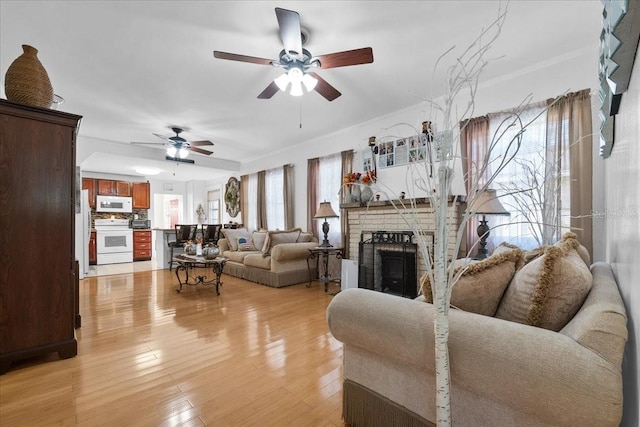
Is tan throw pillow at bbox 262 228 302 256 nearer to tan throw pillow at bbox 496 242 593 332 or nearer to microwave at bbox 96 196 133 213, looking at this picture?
tan throw pillow at bbox 496 242 593 332

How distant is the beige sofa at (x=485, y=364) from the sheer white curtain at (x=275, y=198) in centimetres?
522

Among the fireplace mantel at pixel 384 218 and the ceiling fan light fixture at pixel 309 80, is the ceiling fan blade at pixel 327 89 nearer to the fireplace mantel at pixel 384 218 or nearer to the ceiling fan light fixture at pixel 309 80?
the ceiling fan light fixture at pixel 309 80

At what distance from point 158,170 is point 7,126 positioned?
584cm

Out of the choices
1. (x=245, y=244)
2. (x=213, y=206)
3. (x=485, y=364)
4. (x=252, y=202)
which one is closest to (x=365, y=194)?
(x=245, y=244)

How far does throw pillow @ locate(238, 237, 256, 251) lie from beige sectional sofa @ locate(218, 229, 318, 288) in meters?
0.15

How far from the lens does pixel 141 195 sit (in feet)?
28.5

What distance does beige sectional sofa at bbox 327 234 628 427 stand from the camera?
742 millimetres

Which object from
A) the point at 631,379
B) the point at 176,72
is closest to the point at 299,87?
the point at 176,72

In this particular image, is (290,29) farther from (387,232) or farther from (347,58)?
(387,232)

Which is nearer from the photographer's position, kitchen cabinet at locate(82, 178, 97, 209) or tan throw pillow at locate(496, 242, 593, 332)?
tan throw pillow at locate(496, 242, 593, 332)

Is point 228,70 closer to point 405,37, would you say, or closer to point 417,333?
point 405,37

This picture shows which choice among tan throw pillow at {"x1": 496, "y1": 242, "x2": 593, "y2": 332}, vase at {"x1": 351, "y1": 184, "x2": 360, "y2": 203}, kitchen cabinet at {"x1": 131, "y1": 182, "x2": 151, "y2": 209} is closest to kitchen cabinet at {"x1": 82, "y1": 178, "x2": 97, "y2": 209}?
kitchen cabinet at {"x1": 131, "y1": 182, "x2": 151, "y2": 209}

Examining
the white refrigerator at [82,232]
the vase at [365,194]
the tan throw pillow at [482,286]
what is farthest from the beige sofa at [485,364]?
the white refrigerator at [82,232]

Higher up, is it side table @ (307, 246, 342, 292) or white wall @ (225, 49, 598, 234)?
white wall @ (225, 49, 598, 234)
